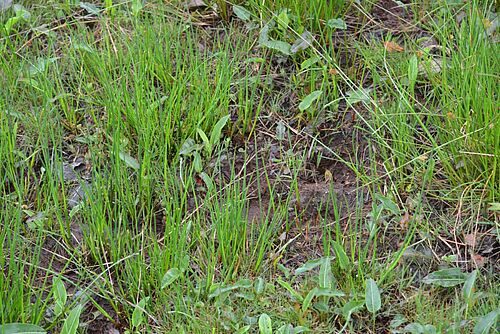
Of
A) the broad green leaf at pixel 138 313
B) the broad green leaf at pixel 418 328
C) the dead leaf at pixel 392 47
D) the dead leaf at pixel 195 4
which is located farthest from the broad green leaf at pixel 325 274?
the dead leaf at pixel 195 4

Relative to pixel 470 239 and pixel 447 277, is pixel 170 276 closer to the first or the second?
pixel 447 277

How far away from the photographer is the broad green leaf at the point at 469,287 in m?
2.15

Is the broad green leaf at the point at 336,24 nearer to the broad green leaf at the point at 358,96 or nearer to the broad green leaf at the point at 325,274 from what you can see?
the broad green leaf at the point at 358,96

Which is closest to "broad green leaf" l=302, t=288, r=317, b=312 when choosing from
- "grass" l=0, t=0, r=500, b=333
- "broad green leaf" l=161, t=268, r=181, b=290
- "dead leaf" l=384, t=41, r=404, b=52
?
"grass" l=0, t=0, r=500, b=333

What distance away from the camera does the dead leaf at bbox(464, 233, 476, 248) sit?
92.1 inches

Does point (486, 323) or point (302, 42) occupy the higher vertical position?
point (302, 42)

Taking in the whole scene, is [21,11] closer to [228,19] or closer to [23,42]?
[23,42]

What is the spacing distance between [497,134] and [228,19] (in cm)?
130

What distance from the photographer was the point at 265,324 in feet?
6.87

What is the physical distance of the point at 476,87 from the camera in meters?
2.46

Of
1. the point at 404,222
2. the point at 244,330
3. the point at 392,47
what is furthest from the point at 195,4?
the point at 244,330

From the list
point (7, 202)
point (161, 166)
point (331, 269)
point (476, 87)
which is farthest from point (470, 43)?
point (7, 202)

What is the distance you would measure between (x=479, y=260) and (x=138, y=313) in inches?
40.1

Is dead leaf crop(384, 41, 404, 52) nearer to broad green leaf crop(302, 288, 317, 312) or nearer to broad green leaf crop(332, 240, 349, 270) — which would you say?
broad green leaf crop(332, 240, 349, 270)
